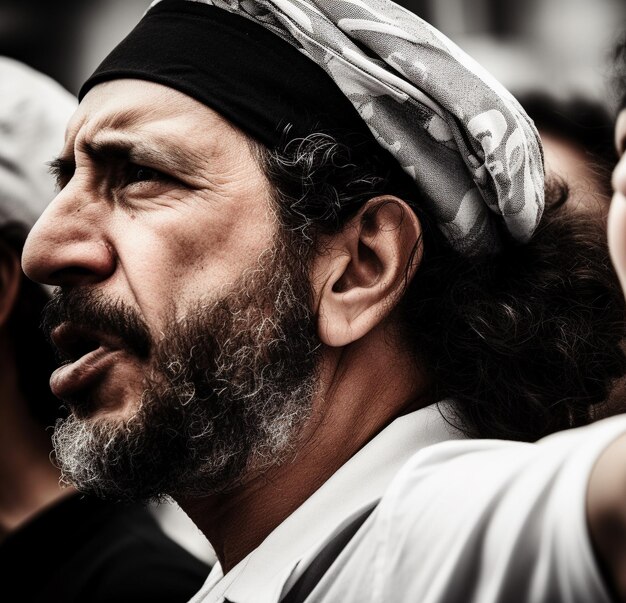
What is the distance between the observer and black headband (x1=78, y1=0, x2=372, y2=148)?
2098mm

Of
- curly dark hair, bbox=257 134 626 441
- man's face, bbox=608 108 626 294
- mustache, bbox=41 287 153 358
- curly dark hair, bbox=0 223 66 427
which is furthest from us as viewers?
curly dark hair, bbox=0 223 66 427

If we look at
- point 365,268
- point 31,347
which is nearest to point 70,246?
point 365,268

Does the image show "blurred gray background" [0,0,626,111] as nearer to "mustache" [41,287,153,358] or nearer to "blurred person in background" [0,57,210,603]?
"blurred person in background" [0,57,210,603]

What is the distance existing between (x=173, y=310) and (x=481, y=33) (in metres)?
3.31

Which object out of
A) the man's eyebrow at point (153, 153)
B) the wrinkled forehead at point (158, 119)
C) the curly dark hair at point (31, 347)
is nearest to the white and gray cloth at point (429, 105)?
the wrinkled forehead at point (158, 119)

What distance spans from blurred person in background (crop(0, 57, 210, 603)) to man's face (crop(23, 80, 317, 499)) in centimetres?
66

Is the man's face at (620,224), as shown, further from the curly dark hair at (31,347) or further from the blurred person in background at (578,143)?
the curly dark hair at (31,347)

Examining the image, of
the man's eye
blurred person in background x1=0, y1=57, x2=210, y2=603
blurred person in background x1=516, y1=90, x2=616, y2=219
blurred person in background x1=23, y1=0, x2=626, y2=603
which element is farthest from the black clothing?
blurred person in background x1=516, y1=90, x2=616, y2=219

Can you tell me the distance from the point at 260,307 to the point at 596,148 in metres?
1.62

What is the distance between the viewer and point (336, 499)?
74.2 inches

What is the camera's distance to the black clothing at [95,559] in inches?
102

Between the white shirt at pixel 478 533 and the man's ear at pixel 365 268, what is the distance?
449 millimetres

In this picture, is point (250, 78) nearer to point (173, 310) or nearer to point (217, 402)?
point (173, 310)

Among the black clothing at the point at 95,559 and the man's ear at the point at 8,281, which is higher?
the man's ear at the point at 8,281
